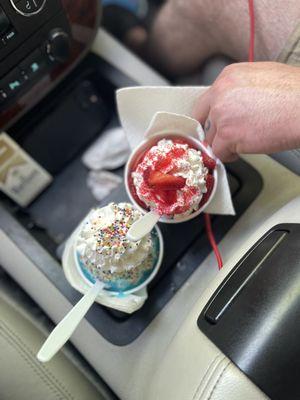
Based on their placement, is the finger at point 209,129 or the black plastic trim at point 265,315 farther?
the finger at point 209,129

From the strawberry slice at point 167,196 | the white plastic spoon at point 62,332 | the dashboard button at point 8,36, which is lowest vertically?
the white plastic spoon at point 62,332

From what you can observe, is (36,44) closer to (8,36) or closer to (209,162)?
(8,36)

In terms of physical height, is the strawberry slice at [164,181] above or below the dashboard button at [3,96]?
below

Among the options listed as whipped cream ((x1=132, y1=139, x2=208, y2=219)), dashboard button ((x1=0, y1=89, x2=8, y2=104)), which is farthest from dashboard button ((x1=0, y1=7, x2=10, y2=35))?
whipped cream ((x1=132, y1=139, x2=208, y2=219))

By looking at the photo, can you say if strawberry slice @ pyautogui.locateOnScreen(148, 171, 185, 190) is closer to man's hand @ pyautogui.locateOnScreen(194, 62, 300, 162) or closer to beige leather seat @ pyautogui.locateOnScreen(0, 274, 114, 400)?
man's hand @ pyautogui.locateOnScreen(194, 62, 300, 162)

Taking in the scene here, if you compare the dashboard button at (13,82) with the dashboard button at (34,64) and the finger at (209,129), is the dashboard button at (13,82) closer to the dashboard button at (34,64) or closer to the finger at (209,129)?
the dashboard button at (34,64)

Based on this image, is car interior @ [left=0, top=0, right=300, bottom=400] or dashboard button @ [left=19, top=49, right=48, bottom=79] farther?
dashboard button @ [left=19, top=49, right=48, bottom=79]

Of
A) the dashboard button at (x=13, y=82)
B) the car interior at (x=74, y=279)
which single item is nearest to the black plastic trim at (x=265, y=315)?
the car interior at (x=74, y=279)

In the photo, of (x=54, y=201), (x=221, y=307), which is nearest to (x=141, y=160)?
(x=221, y=307)
